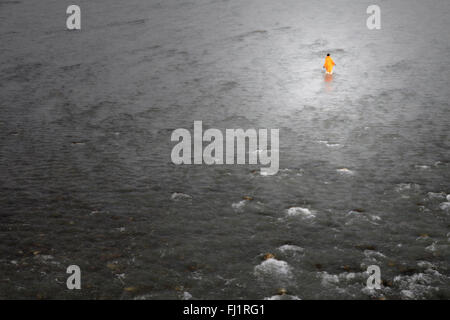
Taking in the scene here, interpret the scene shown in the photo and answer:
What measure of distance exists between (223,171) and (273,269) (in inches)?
116

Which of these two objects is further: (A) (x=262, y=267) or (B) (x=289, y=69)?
(B) (x=289, y=69)

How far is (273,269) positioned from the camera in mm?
5672

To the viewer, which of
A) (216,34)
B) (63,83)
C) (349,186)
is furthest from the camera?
(216,34)

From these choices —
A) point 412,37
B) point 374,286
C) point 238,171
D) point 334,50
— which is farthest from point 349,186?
point 412,37

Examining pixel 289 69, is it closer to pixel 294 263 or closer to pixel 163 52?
pixel 163 52

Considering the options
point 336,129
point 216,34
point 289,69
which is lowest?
point 336,129

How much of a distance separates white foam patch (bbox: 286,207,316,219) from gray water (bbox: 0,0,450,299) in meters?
0.04

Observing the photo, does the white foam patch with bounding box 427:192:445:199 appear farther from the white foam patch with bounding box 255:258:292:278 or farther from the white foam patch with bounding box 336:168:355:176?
the white foam patch with bounding box 255:258:292:278

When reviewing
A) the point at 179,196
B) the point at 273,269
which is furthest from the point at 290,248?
the point at 179,196

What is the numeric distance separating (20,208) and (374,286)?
196 inches

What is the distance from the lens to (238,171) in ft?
27.5

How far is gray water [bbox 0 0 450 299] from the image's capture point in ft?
18.5

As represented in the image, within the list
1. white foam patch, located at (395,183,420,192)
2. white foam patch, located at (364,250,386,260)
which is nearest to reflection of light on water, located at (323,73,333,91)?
white foam patch, located at (395,183,420,192)

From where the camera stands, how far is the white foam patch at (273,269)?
5594mm
